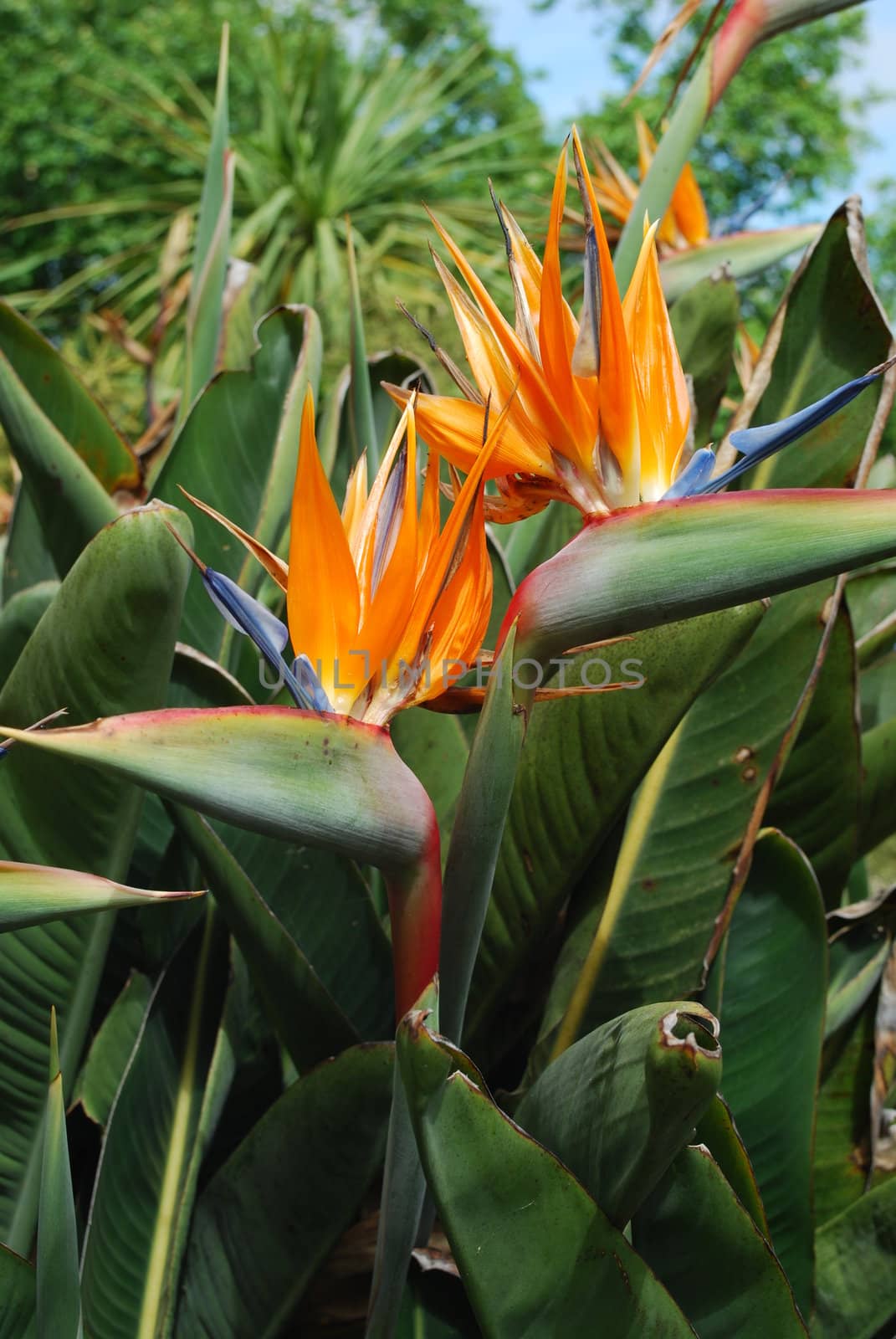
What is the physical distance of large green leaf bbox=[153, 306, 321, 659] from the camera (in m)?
0.81

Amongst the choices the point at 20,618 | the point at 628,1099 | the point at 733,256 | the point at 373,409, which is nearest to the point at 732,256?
the point at 733,256

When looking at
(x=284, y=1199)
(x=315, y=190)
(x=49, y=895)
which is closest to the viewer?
(x=49, y=895)

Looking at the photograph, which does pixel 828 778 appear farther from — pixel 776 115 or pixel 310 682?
pixel 776 115

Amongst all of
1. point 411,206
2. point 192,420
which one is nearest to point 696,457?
point 192,420

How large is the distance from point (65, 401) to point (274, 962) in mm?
528

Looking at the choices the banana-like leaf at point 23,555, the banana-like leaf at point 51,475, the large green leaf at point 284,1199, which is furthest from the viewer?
the banana-like leaf at point 23,555

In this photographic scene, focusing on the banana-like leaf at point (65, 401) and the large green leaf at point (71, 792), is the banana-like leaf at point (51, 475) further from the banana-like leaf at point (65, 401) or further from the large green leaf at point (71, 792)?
the large green leaf at point (71, 792)

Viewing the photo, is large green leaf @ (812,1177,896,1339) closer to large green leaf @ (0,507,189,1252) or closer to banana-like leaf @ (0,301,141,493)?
large green leaf @ (0,507,189,1252)

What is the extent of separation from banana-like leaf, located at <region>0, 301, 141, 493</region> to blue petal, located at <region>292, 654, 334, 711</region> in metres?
0.54

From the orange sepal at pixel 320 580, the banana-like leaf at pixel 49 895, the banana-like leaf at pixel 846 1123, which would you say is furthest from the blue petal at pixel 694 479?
the banana-like leaf at pixel 846 1123

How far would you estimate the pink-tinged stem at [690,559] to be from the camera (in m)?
0.32

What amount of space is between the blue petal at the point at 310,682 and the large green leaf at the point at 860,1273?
0.44 m

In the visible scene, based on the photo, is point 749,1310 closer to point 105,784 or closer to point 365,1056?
point 365,1056

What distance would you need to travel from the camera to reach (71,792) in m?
0.57
